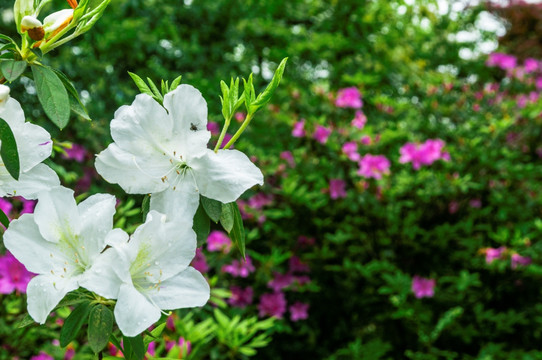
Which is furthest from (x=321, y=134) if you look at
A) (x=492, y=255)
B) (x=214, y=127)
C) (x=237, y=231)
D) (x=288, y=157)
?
(x=237, y=231)

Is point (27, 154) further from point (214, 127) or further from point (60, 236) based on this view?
point (214, 127)

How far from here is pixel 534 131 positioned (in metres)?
3.12

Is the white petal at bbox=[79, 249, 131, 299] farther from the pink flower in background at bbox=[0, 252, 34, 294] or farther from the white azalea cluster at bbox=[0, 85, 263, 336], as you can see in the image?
the pink flower in background at bbox=[0, 252, 34, 294]

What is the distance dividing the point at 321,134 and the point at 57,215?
218cm

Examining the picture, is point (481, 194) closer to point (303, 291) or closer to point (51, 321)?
point (303, 291)

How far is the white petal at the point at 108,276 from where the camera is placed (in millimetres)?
578

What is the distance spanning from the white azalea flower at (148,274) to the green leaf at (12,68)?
0.21m

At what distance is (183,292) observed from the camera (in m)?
0.64

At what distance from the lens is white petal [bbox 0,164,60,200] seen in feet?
2.08

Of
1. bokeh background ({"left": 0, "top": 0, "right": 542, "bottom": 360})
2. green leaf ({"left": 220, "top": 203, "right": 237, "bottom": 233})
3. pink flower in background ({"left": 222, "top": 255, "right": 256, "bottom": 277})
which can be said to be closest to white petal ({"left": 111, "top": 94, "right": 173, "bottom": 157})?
green leaf ({"left": 220, "top": 203, "right": 237, "bottom": 233})

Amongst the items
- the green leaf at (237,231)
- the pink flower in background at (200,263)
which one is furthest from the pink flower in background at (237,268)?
the green leaf at (237,231)

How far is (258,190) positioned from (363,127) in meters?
0.61

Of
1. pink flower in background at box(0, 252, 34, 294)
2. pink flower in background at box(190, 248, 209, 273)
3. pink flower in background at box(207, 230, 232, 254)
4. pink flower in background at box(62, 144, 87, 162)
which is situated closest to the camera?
pink flower in background at box(0, 252, 34, 294)

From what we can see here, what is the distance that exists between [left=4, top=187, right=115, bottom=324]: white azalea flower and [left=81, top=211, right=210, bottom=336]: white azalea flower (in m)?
0.03
